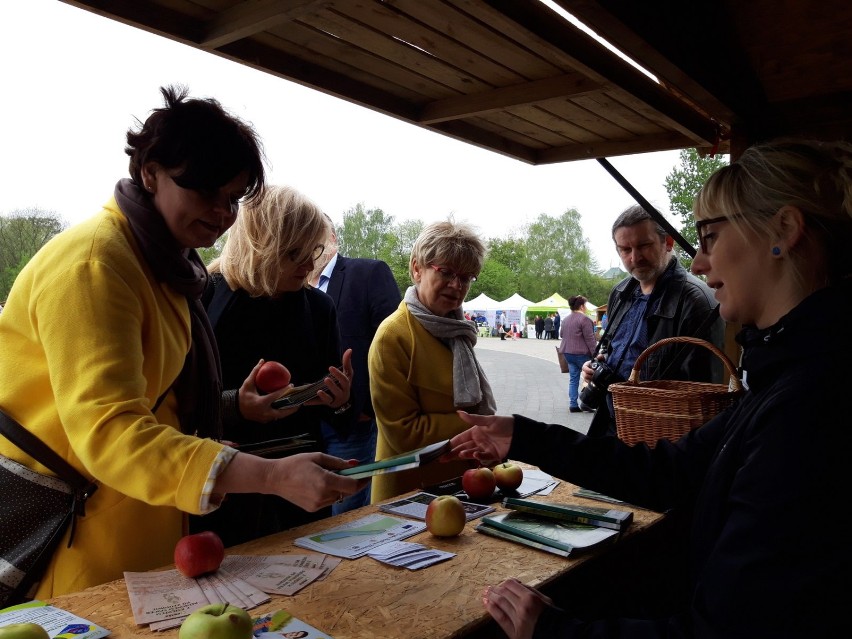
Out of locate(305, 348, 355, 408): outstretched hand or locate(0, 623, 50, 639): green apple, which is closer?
locate(0, 623, 50, 639): green apple

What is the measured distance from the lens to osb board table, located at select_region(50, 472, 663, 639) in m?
1.45

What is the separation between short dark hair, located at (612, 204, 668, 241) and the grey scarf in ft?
4.45

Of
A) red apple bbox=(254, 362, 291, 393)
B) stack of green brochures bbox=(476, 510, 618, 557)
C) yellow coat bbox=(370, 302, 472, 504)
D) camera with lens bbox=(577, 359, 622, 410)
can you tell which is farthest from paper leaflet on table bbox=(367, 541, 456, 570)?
camera with lens bbox=(577, 359, 622, 410)

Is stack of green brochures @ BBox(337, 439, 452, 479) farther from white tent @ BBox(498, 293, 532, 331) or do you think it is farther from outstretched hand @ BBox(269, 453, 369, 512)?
white tent @ BBox(498, 293, 532, 331)

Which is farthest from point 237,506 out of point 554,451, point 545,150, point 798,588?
point 545,150

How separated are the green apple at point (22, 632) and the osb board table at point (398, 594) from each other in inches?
7.3

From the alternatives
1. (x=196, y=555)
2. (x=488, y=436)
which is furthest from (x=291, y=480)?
(x=488, y=436)

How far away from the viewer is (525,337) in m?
40.1

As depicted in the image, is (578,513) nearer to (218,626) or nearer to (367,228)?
(218,626)

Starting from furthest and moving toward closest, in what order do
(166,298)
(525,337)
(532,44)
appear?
(525,337)
(532,44)
(166,298)

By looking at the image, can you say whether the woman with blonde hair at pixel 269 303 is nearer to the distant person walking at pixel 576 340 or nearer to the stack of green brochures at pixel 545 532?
the stack of green brochures at pixel 545 532

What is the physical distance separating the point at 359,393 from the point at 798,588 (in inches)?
113

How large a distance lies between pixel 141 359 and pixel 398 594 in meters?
0.88

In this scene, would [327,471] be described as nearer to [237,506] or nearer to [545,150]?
[237,506]
